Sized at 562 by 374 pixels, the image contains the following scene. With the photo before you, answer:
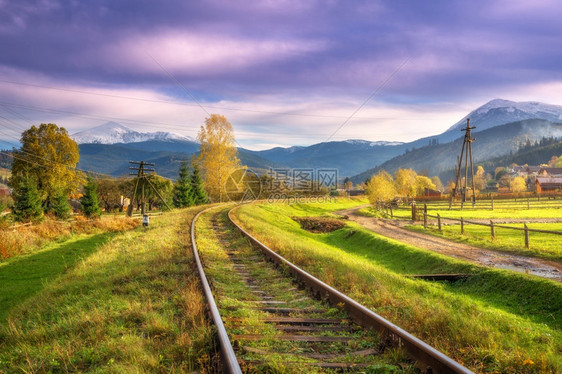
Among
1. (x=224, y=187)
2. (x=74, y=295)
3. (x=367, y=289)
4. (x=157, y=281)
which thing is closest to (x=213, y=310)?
(x=157, y=281)

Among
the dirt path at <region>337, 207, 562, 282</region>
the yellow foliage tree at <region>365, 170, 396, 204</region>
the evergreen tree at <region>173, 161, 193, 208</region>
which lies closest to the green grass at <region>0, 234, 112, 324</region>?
the dirt path at <region>337, 207, 562, 282</region>

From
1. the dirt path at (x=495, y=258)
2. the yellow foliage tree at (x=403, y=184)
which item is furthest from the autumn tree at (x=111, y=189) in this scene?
the dirt path at (x=495, y=258)

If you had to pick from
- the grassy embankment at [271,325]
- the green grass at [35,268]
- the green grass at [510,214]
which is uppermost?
the grassy embankment at [271,325]

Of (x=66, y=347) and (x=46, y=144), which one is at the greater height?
(x=46, y=144)

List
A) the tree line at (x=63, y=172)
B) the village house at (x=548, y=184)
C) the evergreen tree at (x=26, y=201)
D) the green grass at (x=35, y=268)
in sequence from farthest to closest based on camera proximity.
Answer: the village house at (x=548, y=184) < the tree line at (x=63, y=172) < the evergreen tree at (x=26, y=201) < the green grass at (x=35, y=268)

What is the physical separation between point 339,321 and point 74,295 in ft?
18.0

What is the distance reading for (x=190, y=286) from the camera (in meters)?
7.18

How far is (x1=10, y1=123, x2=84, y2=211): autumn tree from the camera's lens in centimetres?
4644

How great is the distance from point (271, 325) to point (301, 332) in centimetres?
43

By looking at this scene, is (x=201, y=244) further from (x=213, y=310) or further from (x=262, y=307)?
(x=213, y=310)

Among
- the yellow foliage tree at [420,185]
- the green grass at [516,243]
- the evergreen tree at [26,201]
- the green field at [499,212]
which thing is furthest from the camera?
the yellow foliage tree at [420,185]

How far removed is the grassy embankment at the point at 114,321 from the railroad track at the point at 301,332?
1.37 feet

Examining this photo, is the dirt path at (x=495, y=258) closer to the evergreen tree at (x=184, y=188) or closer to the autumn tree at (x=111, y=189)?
the evergreen tree at (x=184, y=188)

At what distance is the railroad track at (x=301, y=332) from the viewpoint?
4.14 metres
